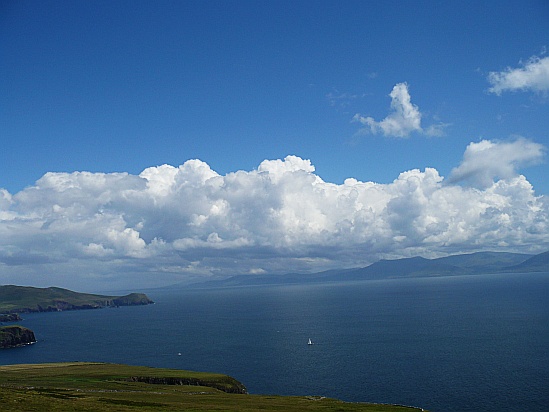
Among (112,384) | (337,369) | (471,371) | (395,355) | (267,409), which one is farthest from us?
(395,355)

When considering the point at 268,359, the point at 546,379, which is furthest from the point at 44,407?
the point at 546,379

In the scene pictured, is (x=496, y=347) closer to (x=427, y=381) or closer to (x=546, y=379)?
(x=546, y=379)

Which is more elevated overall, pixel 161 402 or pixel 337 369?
pixel 161 402

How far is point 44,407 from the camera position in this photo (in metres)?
71.8

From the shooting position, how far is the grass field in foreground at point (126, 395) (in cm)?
7981

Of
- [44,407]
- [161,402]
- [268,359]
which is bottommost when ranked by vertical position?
[268,359]

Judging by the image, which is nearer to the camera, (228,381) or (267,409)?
(267,409)

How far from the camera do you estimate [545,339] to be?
7549 inches

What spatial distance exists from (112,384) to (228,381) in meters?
36.0

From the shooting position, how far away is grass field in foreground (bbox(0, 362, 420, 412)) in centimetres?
7981

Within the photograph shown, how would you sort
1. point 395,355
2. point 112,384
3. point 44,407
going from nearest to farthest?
point 44,407 < point 112,384 < point 395,355

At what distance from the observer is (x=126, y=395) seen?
101812 mm

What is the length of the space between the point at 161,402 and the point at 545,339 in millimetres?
178889

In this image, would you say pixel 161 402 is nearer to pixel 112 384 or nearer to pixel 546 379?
pixel 112 384
